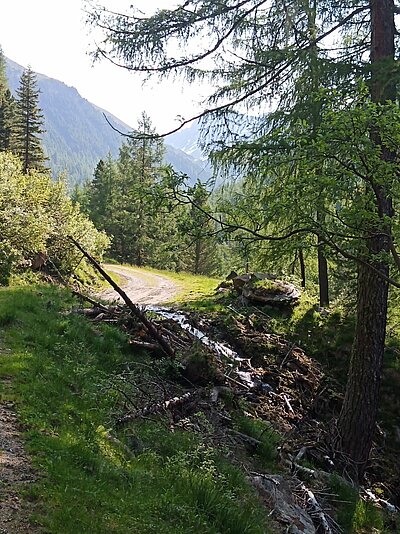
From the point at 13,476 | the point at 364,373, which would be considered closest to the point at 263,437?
the point at 364,373

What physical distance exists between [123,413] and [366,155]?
3.85m

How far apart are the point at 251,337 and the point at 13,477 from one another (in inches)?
→ 275

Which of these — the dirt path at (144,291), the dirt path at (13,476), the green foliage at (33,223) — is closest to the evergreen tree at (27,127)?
the dirt path at (144,291)

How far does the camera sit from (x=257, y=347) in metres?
9.44

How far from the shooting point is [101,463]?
12.4 ft

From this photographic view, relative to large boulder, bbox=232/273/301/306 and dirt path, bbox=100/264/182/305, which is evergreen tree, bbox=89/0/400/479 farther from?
dirt path, bbox=100/264/182/305

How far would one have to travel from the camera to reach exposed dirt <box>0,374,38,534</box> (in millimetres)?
2787

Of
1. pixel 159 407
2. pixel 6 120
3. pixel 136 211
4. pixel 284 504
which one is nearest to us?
pixel 284 504

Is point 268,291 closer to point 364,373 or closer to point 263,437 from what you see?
point 364,373

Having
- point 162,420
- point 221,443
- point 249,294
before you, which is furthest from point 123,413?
point 249,294

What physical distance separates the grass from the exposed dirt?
0.26 ft

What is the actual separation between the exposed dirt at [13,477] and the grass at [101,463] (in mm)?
78

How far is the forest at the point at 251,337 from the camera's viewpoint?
159 inches

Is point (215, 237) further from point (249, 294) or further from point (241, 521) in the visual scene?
point (249, 294)
